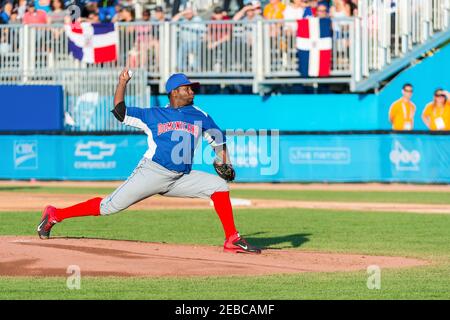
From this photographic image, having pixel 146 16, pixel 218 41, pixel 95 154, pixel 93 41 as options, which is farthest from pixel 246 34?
pixel 95 154

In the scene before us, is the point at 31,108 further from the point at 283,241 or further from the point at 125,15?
the point at 283,241

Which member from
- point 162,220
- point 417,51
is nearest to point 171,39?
point 417,51

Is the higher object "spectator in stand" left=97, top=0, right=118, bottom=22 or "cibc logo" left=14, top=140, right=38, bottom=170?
"spectator in stand" left=97, top=0, right=118, bottom=22

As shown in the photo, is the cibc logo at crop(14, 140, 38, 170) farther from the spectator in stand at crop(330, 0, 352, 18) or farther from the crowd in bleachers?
the spectator in stand at crop(330, 0, 352, 18)

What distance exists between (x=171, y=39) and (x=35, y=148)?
446cm

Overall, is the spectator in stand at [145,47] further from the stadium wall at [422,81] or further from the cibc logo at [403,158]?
the cibc logo at [403,158]

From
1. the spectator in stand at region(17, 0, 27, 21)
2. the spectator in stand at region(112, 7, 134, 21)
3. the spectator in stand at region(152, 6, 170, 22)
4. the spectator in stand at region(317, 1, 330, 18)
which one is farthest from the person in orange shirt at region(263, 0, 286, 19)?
the spectator in stand at region(17, 0, 27, 21)

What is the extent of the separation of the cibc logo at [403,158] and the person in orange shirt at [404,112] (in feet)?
3.81

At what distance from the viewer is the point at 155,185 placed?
1254cm

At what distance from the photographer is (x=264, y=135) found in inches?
1083

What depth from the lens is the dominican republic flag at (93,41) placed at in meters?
28.6

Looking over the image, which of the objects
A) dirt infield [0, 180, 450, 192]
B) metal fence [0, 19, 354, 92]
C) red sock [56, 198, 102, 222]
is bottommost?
dirt infield [0, 180, 450, 192]

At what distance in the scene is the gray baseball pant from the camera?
12531 mm

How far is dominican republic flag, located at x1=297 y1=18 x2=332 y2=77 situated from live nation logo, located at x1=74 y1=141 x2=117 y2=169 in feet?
17.3
